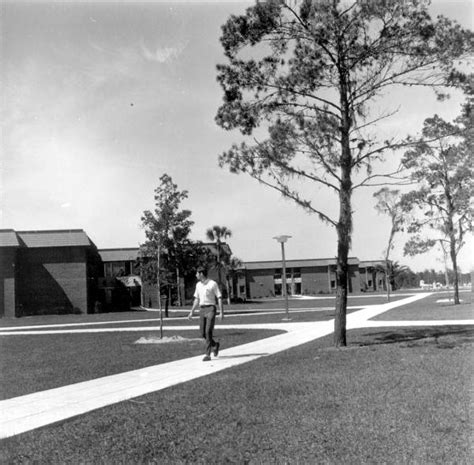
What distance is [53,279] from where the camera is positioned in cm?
4416

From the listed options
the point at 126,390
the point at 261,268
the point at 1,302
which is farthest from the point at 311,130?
the point at 261,268

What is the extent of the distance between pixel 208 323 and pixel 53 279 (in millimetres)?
37006

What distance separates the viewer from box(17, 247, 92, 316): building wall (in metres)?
43.5

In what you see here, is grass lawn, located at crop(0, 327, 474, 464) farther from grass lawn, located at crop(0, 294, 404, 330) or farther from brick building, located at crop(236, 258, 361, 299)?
brick building, located at crop(236, 258, 361, 299)

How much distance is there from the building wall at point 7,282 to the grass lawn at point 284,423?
37.8 m

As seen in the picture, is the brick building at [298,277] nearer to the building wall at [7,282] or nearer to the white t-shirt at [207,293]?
the building wall at [7,282]

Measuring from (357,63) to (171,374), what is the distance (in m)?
7.45

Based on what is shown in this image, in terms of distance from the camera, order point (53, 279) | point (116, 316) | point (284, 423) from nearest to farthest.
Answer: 1. point (284, 423)
2. point (116, 316)
3. point (53, 279)

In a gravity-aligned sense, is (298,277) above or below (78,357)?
above

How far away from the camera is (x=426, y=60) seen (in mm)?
10930

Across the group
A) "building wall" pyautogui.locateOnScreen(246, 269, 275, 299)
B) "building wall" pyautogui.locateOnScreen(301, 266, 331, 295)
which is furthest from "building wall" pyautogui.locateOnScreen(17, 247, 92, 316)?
"building wall" pyautogui.locateOnScreen(301, 266, 331, 295)

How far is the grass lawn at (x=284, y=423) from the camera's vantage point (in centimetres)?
426

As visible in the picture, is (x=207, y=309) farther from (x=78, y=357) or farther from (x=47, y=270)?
(x=47, y=270)

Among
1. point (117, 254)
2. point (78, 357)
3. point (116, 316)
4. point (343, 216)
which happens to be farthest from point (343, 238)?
point (117, 254)
